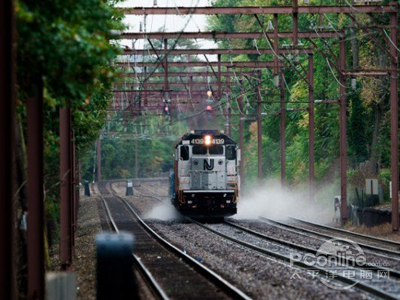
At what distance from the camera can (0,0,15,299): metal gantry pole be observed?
10.6m

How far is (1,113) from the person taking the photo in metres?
10.6

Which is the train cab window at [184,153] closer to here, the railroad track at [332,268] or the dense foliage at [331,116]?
the dense foliage at [331,116]

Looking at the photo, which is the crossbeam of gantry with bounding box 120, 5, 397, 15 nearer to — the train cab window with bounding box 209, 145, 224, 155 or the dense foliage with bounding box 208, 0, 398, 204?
the dense foliage with bounding box 208, 0, 398, 204

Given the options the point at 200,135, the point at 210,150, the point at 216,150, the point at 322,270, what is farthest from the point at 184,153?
the point at 322,270

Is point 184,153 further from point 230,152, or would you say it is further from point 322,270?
point 322,270

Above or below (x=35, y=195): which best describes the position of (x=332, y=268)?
below

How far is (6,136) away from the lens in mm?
10633

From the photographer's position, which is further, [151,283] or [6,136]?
[151,283]

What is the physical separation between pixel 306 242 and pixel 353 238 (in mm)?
2690

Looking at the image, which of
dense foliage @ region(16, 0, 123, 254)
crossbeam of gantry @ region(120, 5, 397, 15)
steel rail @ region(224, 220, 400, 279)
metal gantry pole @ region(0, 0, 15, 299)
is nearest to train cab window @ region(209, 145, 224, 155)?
steel rail @ region(224, 220, 400, 279)

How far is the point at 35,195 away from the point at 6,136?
12.1 ft

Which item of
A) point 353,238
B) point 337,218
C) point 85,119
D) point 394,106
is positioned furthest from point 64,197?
point 337,218

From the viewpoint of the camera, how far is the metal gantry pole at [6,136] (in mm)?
10594

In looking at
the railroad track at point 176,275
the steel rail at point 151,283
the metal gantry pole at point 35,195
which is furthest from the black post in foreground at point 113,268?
the railroad track at point 176,275
